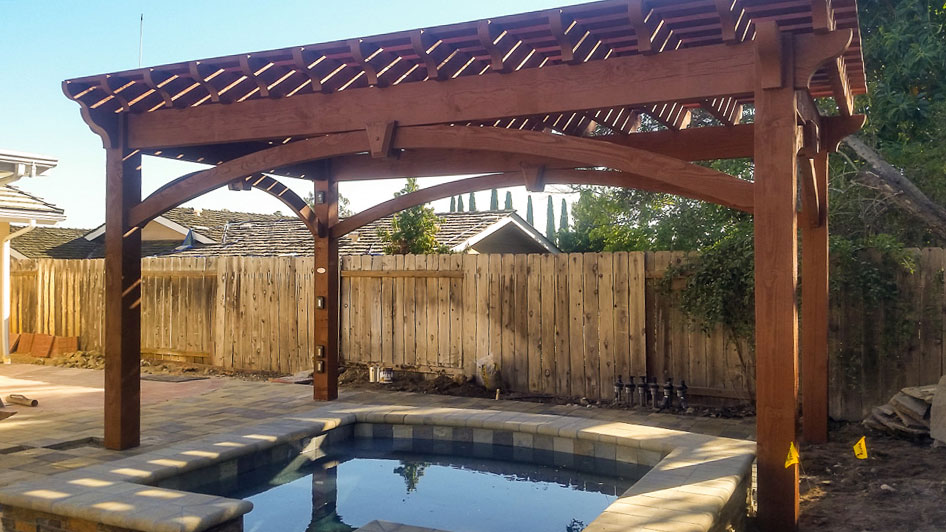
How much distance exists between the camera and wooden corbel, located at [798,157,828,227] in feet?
19.5

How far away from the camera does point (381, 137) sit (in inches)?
221

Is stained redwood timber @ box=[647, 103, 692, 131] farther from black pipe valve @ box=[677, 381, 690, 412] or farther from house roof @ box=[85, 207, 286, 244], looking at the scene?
house roof @ box=[85, 207, 286, 244]

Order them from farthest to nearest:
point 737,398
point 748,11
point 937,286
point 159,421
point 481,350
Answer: point 481,350 → point 737,398 → point 159,421 → point 937,286 → point 748,11

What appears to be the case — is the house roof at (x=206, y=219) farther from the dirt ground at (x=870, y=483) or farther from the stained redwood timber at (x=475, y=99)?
the dirt ground at (x=870, y=483)

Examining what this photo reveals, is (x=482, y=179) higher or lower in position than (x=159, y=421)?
higher

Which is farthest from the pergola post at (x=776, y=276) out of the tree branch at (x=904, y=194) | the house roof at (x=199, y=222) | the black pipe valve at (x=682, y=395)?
the house roof at (x=199, y=222)

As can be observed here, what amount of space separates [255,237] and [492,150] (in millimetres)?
15919

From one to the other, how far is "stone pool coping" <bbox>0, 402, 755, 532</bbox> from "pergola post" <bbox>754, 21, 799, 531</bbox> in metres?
0.30

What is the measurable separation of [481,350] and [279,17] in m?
5.37

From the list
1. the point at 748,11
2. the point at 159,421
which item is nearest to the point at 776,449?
the point at 748,11

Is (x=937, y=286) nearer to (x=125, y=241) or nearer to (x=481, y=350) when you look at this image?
(x=481, y=350)

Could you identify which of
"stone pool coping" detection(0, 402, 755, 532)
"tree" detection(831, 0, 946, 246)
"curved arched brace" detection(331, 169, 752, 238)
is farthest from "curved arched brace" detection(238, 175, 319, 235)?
"tree" detection(831, 0, 946, 246)

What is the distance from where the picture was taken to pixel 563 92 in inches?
199

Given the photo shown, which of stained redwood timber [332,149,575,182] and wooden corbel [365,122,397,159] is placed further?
stained redwood timber [332,149,575,182]
